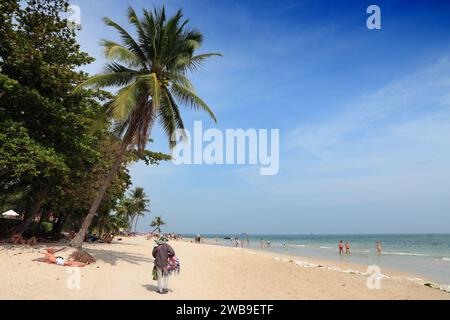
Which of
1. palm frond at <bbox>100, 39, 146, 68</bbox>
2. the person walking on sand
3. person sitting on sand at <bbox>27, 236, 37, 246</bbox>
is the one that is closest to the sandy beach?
the person walking on sand

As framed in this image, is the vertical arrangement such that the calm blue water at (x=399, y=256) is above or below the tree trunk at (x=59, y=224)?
below

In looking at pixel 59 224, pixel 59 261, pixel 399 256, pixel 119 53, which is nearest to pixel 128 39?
pixel 119 53

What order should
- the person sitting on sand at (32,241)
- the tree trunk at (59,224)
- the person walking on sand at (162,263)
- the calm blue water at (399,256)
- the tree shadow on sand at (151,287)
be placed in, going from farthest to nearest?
the tree trunk at (59,224) < the calm blue water at (399,256) < the person sitting on sand at (32,241) < the tree shadow on sand at (151,287) < the person walking on sand at (162,263)

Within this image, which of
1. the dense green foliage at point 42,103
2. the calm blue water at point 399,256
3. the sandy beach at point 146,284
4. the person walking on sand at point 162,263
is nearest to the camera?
the sandy beach at point 146,284

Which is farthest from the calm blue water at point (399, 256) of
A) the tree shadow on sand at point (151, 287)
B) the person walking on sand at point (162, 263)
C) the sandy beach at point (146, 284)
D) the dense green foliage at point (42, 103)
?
the dense green foliage at point (42, 103)

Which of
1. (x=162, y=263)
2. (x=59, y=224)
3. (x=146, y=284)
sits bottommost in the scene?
(x=146, y=284)

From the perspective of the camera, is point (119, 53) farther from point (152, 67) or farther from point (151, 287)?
point (151, 287)

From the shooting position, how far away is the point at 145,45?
1533 cm

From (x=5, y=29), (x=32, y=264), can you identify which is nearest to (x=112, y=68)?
(x=5, y=29)

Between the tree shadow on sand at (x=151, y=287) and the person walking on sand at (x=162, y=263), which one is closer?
the person walking on sand at (x=162, y=263)

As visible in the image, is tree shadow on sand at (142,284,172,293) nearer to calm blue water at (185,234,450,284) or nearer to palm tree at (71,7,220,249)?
palm tree at (71,7,220,249)

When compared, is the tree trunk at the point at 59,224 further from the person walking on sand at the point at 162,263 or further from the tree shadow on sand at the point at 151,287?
the person walking on sand at the point at 162,263
